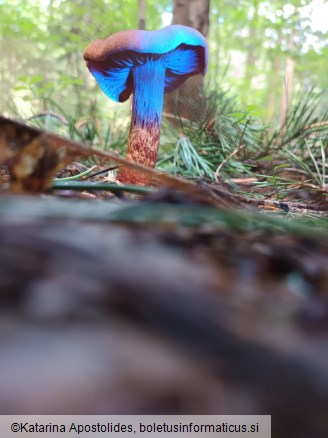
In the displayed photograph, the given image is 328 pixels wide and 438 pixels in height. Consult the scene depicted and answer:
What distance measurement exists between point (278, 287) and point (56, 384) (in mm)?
110

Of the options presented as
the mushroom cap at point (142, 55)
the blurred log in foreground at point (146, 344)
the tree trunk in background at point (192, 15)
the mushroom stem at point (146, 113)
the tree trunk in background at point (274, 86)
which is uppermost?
the tree trunk in background at point (274, 86)

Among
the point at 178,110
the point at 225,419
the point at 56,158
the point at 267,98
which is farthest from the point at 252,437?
the point at 267,98

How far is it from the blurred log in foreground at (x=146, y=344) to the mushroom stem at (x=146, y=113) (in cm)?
94

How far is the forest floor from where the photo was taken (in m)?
0.14

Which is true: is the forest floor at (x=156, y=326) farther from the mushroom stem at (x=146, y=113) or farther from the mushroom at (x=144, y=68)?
the mushroom stem at (x=146, y=113)

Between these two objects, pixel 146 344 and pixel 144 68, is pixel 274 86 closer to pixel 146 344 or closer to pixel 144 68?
pixel 144 68

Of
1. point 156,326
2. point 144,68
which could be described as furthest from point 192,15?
point 156,326

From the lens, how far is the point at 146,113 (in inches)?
43.8

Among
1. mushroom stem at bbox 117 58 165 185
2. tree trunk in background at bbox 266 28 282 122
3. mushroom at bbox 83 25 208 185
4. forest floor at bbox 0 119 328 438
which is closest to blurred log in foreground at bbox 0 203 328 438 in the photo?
forest floor at bbox 0 119 328 438

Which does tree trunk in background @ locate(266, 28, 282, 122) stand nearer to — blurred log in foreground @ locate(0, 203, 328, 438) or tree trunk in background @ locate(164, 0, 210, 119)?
tree trunk in background @ locate(164, 0, 210, 119)

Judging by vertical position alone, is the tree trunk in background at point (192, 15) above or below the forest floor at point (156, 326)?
above

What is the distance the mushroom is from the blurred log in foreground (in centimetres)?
80

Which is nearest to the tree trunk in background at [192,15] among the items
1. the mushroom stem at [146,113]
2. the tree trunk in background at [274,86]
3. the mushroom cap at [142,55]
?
the mushroom cap at [142,55]

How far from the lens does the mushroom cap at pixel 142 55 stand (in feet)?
3.01
